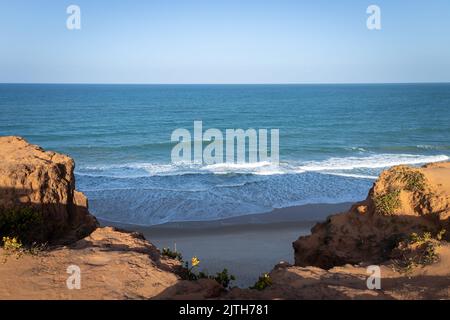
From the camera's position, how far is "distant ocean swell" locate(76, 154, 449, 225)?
20.1 meters

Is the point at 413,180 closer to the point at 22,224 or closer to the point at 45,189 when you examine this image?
the point at 45,189

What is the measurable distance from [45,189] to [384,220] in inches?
322

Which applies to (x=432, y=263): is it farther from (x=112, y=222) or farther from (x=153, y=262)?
(x=112, y=222)

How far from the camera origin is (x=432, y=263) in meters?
7.29

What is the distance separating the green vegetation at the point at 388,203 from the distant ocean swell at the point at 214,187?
1003 cm

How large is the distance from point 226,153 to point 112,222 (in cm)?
1676

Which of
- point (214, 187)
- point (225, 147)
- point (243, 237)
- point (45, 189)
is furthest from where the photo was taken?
point (225, 147)

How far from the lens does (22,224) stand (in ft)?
29.2

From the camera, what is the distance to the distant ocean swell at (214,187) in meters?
20.1

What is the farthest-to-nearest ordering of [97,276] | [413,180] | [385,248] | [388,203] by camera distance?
[413,180] < [388,203] < [385,248] < [97,276]

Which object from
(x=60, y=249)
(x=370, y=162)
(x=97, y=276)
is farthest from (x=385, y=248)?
(x=370, y=162)

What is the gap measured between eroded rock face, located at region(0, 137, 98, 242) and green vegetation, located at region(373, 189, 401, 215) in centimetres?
726

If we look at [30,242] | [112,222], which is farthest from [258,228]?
[30,242]

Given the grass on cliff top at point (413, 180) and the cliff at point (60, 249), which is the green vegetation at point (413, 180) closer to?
the grass on cliff top at point (413, 180)
